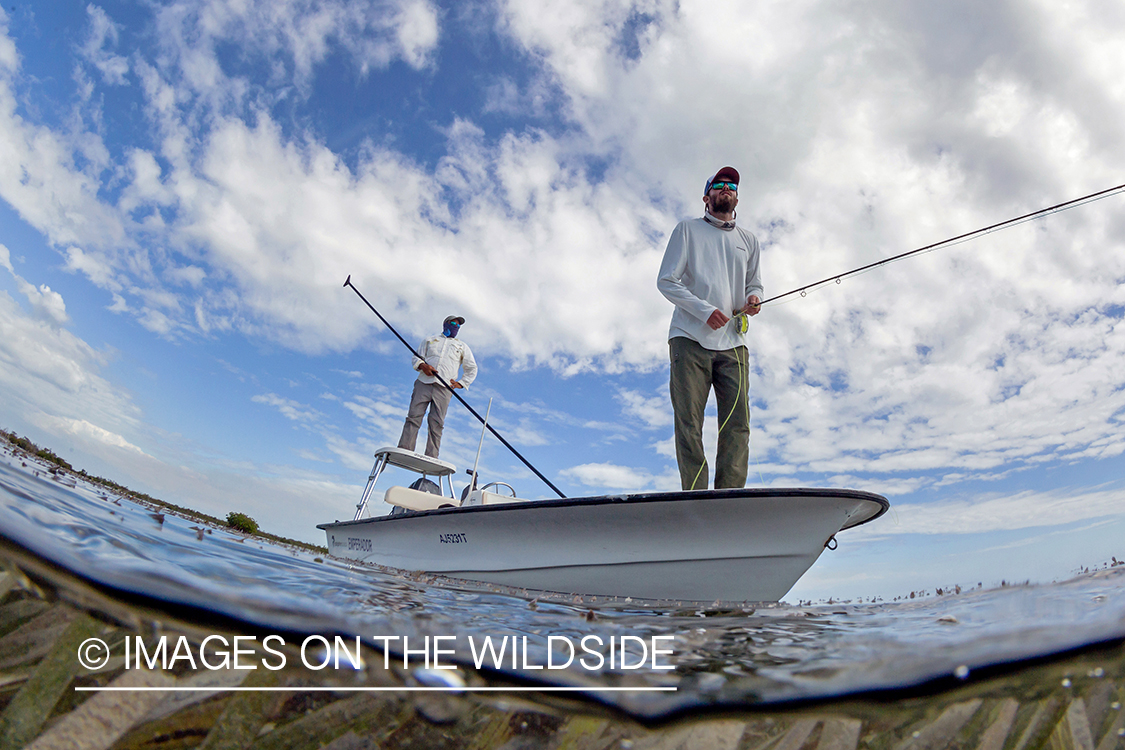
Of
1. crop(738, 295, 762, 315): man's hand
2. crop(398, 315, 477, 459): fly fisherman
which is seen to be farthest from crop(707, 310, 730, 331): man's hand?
crop(398, 315, 477, 459): fly fisherman

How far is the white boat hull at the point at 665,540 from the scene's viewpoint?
2.88 m

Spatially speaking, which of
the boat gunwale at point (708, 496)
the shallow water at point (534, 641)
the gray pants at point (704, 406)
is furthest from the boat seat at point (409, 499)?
the shallow water at point (534, 641)

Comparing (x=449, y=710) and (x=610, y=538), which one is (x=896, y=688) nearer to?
(x=449, y=710)

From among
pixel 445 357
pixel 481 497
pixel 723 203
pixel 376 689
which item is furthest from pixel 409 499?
pixel 376 689

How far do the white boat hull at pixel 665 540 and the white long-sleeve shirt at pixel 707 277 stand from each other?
49.1 inches

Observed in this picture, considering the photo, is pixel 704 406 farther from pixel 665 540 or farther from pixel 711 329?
pixel 665 540

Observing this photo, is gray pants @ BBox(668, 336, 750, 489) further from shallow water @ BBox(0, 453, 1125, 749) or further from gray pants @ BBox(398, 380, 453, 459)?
gray pants @ BBox(398, 380, 453, 459)

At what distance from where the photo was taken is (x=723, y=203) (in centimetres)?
409

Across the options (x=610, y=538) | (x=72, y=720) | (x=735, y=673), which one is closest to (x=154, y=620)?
(x=72, y=720)

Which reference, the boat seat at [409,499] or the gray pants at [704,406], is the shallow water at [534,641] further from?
the boat seat at [409,499]

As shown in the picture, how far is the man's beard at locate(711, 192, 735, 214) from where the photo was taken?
13.3 ft

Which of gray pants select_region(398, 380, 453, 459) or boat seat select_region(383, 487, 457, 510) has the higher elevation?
gray pants select_region(398, 380, 453, 459)

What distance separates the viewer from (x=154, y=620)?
26.3 inches

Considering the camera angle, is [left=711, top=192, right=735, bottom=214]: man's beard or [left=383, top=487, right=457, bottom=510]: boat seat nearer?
[left=711, top=192, right=735, bottom=214]: man's beard
